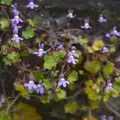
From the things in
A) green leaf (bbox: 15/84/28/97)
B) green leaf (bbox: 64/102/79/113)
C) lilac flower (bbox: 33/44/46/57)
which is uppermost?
lilac flower (bbox: 33/44/46/57)

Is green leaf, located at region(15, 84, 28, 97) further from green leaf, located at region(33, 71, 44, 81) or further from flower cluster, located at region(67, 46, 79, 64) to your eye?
flower cluster, located at region(67, 46, 79, 64)

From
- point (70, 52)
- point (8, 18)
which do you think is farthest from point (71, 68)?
point (8, 18)

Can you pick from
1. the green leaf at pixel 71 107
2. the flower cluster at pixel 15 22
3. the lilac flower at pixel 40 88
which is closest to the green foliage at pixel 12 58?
the flower cluster at pixel 15 22

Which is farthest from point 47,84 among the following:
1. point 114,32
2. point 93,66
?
point 114,32

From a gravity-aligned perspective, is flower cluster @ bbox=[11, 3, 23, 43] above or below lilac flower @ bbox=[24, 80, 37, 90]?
above

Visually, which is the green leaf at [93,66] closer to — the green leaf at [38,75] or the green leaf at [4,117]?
the green leaf at [38,75]

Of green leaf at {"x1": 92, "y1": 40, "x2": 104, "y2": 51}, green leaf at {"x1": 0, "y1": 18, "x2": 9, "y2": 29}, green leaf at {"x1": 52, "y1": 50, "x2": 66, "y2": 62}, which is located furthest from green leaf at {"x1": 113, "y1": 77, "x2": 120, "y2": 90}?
green leaf at {"x1": 0, "y1": 18, "x2": 9, "y2": 29}

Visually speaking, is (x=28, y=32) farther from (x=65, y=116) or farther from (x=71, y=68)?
(x=65, y=116)
